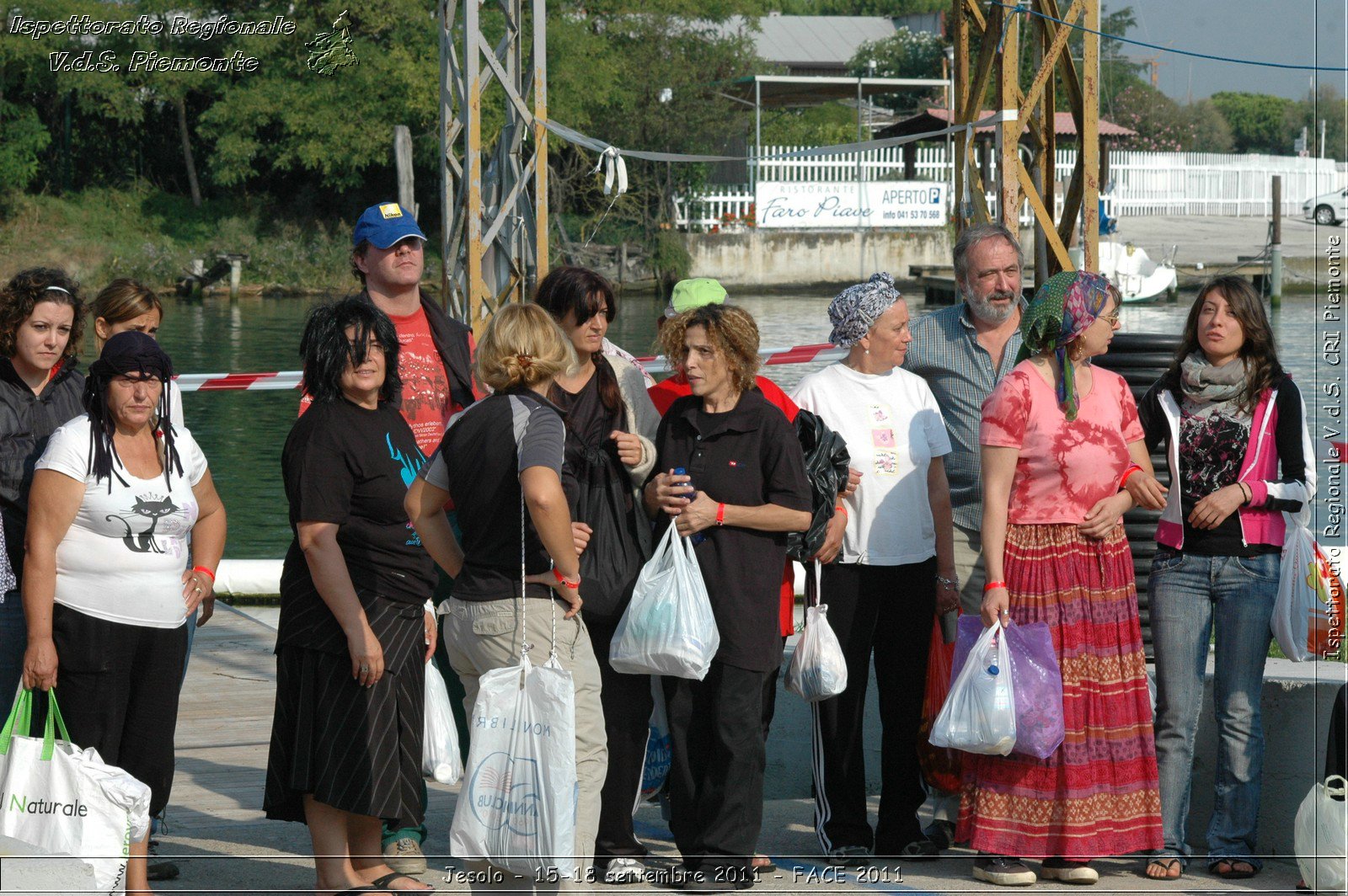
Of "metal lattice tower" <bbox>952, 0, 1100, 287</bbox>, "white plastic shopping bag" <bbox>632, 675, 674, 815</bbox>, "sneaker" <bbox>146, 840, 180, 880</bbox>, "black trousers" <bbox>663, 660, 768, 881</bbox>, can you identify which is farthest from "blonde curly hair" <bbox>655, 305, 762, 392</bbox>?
"metal lattice tower" <bbox>952, 0, 1100, 287</bbox>

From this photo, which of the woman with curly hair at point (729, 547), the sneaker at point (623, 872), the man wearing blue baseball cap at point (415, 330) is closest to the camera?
the woman with curly hair at point (729, 547)

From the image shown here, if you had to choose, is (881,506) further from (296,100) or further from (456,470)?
(296,100)

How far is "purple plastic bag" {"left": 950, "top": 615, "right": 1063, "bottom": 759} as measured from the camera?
414 centimetres

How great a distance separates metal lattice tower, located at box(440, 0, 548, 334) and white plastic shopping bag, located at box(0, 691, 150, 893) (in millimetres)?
7252

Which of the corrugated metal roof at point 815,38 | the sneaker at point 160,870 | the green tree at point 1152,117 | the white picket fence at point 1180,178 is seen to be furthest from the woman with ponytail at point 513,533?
the corrugated metal roof at point 815,38

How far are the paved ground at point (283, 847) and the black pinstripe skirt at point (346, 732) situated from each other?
406 mm

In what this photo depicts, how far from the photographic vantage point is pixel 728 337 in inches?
165

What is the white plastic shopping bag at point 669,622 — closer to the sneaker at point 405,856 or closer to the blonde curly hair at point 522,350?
the blonde curly hair at point 522,350

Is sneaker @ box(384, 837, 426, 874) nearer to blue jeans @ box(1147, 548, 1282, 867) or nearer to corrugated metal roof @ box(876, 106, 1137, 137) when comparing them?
blue jeans @ box(1147, 548, 1282, 867)

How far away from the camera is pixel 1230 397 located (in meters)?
4.48

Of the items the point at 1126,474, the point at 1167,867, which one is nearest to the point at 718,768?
the point at 1167,867

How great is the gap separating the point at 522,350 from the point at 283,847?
1.95 metres

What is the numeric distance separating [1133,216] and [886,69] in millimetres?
20124

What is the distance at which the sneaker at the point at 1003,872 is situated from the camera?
4230 millimetres
